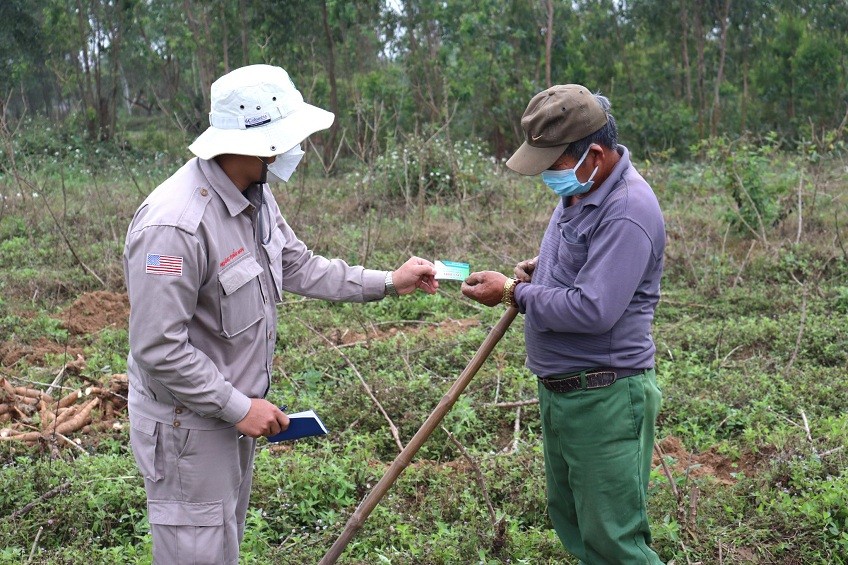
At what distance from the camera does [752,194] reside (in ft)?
28.8

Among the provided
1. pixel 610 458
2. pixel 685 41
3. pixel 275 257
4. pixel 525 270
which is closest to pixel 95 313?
pixel 275 257

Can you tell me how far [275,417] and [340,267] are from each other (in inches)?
31.7

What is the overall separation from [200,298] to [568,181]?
1177 mm

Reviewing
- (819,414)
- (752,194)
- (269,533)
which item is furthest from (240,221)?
(752,194)

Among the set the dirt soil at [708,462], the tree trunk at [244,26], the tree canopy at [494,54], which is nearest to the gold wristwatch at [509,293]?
the dirt soil at [708,462]

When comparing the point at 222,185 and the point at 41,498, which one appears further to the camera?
the point at 41,498

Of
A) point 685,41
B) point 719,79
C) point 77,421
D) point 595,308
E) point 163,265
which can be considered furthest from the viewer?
point 685,41

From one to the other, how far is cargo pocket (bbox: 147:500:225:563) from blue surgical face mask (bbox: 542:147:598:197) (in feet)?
Result: 4.69

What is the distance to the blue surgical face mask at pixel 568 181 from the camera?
264cm

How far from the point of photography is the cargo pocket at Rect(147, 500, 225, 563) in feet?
8.05

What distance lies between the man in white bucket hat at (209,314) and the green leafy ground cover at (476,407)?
1.08 m

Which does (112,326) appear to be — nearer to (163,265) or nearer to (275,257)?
(275,257)

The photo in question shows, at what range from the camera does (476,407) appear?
514 centimetres

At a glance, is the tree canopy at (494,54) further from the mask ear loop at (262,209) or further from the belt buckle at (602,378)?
the belt buckle at (602,378)
